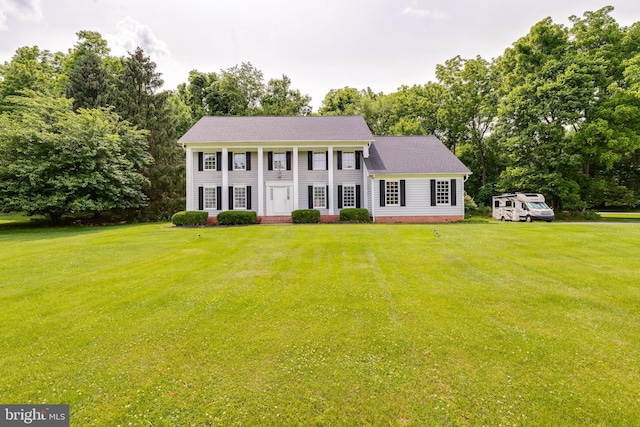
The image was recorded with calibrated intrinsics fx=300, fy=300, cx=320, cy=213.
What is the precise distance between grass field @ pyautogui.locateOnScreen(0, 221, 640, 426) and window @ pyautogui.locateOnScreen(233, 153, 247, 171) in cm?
1455

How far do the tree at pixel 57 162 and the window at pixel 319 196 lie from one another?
13.0 m

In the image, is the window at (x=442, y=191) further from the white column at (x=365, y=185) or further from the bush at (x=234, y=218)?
the bush at (x=234, y=218)

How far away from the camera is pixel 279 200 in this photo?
2188cm

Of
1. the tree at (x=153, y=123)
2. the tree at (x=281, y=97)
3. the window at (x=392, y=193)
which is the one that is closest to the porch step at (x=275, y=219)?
the window at (x=392, y=193)

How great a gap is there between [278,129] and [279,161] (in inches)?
111

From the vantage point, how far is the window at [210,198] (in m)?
21.7

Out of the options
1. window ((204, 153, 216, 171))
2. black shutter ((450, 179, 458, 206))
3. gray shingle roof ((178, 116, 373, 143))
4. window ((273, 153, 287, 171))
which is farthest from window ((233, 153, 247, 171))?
black shutter ((450, 179, 458, 206))

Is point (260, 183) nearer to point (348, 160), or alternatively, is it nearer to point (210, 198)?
point (210, 198)

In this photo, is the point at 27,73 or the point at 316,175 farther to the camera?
the point at 27,73

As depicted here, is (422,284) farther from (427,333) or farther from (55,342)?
(55,342)

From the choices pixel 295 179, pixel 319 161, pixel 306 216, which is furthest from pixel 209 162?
pixel 306 216

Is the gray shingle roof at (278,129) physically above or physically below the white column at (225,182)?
above

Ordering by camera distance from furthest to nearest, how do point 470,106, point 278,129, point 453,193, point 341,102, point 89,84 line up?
point 341,102 < point 470,106 < point 89,84 < point 278,129 < point 453,193

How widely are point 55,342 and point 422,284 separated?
20.6 feet
